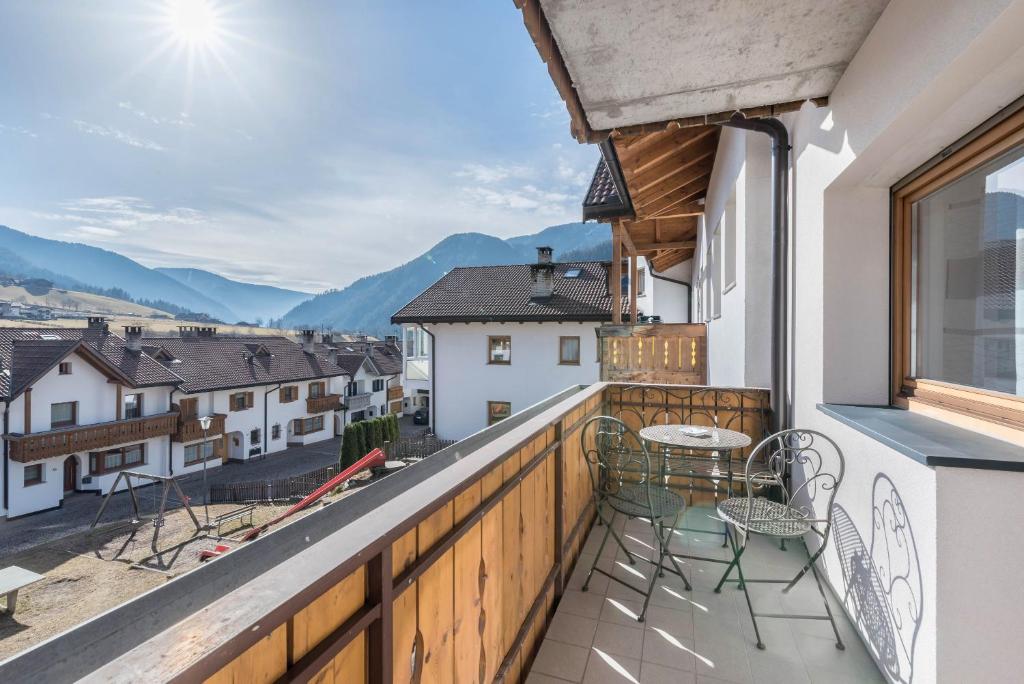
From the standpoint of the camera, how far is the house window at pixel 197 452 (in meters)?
19.3

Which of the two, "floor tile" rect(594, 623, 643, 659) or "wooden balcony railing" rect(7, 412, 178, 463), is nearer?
"floor tile" rect(594, 623, 643, 659)

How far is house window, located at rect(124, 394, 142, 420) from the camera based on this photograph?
17422 millimetres

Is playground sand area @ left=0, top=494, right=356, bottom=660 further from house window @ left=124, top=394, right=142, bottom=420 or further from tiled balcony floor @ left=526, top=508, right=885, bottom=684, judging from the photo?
house window @ left=124, top=394, right=142, bottom=420

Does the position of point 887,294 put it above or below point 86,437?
above

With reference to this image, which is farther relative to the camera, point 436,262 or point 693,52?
point 436,262

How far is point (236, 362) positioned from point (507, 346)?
15.0 meters

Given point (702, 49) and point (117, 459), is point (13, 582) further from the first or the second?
point (117, 459)

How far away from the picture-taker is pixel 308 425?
24.0m

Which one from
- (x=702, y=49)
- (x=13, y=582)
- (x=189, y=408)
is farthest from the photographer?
(x=189, y=408)

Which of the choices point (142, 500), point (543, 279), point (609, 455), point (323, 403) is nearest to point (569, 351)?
point (543, 279)

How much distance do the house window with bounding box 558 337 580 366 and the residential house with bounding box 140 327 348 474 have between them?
14033 mm

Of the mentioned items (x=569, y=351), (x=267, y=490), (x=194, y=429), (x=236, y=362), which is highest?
(x=569, y=351)

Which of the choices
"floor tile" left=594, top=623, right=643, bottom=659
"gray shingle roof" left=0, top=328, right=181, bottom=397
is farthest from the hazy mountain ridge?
"floor tile" left=594, top=623, right=643, bottom=659

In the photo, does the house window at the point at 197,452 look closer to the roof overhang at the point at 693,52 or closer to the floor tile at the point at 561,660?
the floor tile at the point at 561,660
